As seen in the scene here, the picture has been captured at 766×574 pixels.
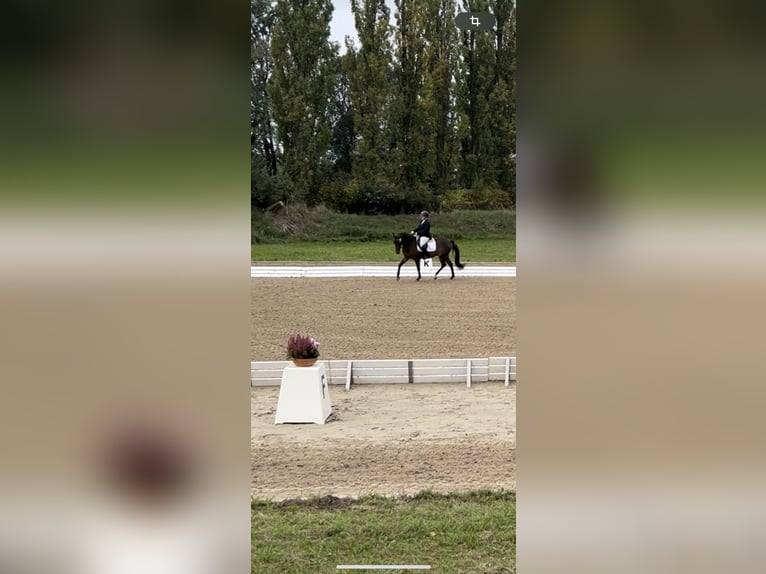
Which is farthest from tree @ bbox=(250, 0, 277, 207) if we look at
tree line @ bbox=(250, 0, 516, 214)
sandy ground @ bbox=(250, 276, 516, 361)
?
sandy ground @ bbox=(250, 276, 516, 361)

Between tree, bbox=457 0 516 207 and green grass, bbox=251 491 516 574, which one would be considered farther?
tree, bbox=457 0 516 207

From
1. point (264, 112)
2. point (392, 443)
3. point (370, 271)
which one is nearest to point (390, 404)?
point (392, 443)

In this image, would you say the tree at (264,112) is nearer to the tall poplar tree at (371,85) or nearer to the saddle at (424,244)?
the tall poplar tree at (371,85)

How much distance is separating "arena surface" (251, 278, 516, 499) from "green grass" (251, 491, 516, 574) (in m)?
0.20

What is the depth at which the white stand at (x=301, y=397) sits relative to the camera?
417 cm

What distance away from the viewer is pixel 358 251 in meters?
12.0

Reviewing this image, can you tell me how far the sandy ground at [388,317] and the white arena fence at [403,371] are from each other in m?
0.74

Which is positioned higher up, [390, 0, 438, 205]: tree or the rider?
[390, 0, 438, 205]: tree

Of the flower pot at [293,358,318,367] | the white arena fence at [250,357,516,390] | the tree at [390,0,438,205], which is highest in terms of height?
the tree at [390,0,438,205]

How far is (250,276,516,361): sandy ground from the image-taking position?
648 centimetres

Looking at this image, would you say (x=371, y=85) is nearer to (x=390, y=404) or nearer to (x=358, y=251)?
(x=358, y=251)

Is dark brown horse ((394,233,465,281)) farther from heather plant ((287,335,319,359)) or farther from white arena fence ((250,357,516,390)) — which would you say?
heather plant ((287,335,319,359))
